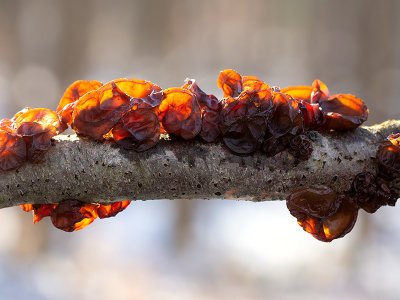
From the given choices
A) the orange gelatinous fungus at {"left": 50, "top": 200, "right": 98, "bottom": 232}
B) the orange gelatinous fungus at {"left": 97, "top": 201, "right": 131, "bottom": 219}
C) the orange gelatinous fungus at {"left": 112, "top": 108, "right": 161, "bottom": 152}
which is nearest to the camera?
the orange gelatinous fungus at {"left": 112, "top": 108, "right": 161, "bottom": 152}

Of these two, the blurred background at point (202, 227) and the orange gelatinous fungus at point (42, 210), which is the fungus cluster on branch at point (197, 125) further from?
the blurred background at point (202, 227)

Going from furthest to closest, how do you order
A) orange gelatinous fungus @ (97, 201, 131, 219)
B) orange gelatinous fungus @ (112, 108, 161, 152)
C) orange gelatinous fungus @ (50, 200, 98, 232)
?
orange gelatinous fungus @ (97, 201, 131, 219), orange gelatinous fungus @ (50, 200, 98, 232), orange gelatinous fungus @ (112, 108, 161, 152)

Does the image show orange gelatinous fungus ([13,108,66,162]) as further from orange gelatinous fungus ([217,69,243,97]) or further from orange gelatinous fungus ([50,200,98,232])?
orange gelatinous fungus ([217,69,243,97])

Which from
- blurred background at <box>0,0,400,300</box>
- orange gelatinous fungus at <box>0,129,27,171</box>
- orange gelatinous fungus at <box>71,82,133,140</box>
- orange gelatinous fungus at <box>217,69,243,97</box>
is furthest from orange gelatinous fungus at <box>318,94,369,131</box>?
blurred background at <box>0,0,400,300</box>

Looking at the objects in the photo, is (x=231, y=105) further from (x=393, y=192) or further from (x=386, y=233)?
(x=386, y=233)

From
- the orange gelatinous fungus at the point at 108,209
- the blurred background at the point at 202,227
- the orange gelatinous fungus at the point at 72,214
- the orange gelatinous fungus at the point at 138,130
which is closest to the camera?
the orange gelatinous fungus at the point at 138,130

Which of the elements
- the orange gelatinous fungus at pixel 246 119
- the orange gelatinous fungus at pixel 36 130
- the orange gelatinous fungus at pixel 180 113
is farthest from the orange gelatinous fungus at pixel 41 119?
the orange gelatinous fungus at pixel 246 119

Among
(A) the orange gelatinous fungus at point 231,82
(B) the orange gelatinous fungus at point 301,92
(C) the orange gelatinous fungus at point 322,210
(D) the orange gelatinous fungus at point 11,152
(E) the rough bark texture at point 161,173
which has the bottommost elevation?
(C) the orange gelatinous fungus at point 322,210

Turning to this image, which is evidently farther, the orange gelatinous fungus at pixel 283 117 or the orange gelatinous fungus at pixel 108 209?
the orange gelatinous fungus at pixel 108 209
